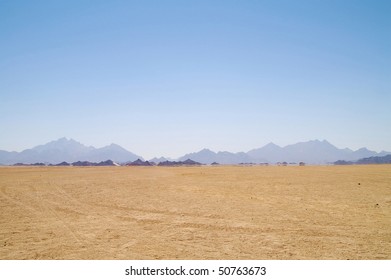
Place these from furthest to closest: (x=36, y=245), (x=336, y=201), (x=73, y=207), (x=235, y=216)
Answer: (x=336, y=201), (x=73, y=207), (x=235, y=216), (x=36, y=245)

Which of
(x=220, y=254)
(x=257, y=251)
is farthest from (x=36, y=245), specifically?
(x=257, y=251)

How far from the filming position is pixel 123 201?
20.1 m

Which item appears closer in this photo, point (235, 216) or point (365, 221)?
point (365, 221)

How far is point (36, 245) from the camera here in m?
10.6

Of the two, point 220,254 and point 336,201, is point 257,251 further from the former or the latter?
point 336,201

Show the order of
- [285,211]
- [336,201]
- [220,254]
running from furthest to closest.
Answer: [336,201] < [285,211] < [220,254]

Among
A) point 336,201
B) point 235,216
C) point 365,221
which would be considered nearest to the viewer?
point 365,221
